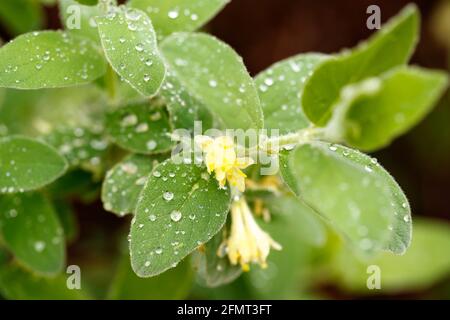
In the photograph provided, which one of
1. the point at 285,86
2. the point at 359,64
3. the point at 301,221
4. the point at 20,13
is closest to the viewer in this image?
the point at 359,64

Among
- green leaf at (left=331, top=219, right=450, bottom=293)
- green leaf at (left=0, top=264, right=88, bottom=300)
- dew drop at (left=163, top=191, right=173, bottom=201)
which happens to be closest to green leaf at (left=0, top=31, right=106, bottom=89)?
dew drop at (left=163, top=191, right=173, bottom=201)

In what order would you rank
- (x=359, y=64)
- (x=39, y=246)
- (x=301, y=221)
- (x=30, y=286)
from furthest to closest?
(x=301, y=221), (x=30, y=286), (x=39, y=246), (x=359, y=64)

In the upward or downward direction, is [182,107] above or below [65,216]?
above

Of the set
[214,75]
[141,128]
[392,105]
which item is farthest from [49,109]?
[392,105]

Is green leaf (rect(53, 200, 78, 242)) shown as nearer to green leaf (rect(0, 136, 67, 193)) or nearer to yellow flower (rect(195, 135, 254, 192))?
green leaf (rect(0, 136, 67, 193))

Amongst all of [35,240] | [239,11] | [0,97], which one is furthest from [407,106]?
[239,11]

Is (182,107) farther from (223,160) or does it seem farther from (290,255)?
(290,255)

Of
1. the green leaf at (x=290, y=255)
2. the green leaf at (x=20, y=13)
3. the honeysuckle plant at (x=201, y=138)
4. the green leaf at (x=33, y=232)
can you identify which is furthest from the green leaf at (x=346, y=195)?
the green leaf at (x=20, y=13)

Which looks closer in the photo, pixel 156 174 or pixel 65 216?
pixel 156 174

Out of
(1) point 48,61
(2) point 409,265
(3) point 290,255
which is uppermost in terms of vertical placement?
(1) point 48,61
